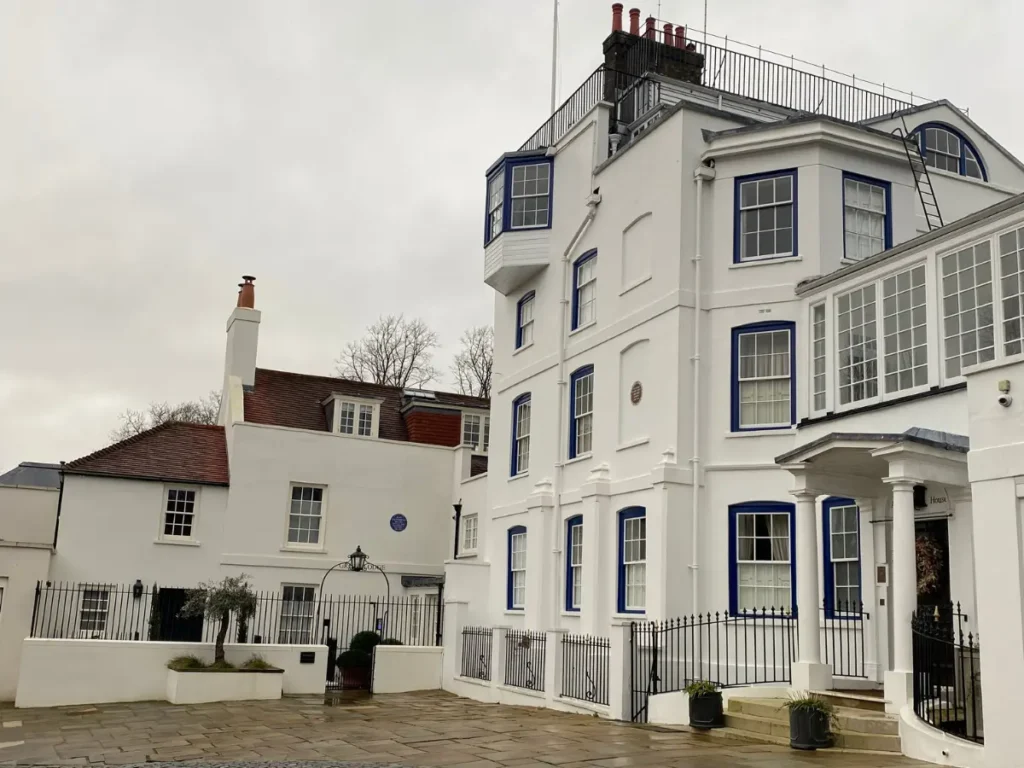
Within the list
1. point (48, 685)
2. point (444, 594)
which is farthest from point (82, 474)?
point (444, 594)

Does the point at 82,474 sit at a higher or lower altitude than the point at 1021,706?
higher

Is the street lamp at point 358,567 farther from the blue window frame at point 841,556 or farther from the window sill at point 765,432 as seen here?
the blue window frame at point 841,556

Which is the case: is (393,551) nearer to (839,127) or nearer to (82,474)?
(82,474)

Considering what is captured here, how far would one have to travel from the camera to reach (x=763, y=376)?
1762 cm

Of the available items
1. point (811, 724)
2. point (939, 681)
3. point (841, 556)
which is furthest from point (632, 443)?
point (939, 681)

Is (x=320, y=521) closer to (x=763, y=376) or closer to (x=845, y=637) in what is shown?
(x=763, y=376)

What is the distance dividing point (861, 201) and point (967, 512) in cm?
702

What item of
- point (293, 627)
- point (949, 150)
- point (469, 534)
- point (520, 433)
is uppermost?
point (949, 150)

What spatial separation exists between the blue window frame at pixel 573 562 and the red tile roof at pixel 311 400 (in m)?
10.7

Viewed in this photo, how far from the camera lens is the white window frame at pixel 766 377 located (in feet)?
56.7

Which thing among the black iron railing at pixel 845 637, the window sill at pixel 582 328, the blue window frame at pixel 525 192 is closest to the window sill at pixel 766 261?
the window sill at pixel 582 328

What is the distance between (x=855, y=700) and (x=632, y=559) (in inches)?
241

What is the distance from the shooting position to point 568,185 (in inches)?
899

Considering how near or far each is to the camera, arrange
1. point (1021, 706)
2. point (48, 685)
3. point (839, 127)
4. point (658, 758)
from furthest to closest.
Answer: point (48, 685) < point (839, 127) < point (658, 758) < point (1021, 706)
